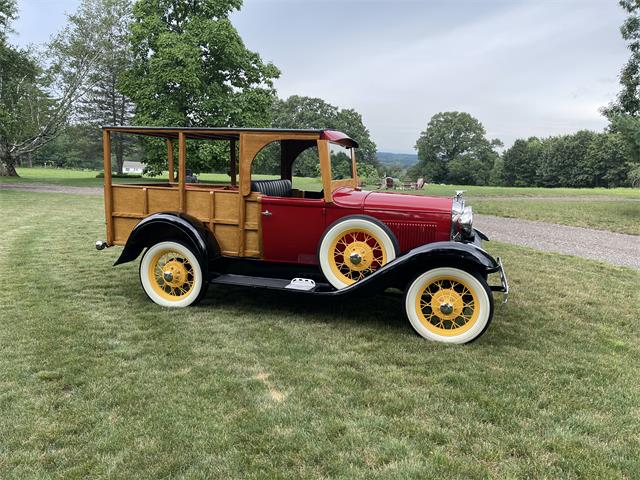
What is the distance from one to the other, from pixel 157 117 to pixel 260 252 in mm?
20506

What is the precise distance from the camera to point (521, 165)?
73.4 meters

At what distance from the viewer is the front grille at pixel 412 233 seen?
4.73 metres

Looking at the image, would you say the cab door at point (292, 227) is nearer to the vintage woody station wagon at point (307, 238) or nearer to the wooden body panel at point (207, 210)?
the vintage woody station wagon at point (307, 238)

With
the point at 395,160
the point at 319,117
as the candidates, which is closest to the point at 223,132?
the point at 319,117

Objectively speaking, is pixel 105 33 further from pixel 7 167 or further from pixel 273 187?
pixel 273 187

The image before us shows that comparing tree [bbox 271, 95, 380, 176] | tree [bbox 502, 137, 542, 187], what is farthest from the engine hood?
tree [bbox 502, 137, 542, 187]

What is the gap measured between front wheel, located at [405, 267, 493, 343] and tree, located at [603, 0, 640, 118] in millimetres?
14495

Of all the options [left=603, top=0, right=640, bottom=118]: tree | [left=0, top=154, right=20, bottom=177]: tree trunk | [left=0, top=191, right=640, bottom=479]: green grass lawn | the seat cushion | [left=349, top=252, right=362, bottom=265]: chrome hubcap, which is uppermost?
[left=603, top=0, right=640, bottom=118]: tree

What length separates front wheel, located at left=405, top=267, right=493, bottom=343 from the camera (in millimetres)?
4160

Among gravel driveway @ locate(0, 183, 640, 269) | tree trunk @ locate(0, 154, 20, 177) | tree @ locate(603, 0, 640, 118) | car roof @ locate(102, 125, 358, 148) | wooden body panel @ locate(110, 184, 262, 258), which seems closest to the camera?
car roof @ locate(102, 125, 358, 148)

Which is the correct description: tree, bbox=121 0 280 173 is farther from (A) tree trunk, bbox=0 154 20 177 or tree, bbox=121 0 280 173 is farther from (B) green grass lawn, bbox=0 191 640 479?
(B) green grass lawn, bbox=0 191 640 479

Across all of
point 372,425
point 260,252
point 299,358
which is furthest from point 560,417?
point 260,252

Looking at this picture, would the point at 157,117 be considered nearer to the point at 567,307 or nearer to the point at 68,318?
the point at 68,318

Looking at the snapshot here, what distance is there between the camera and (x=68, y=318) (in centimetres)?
473
